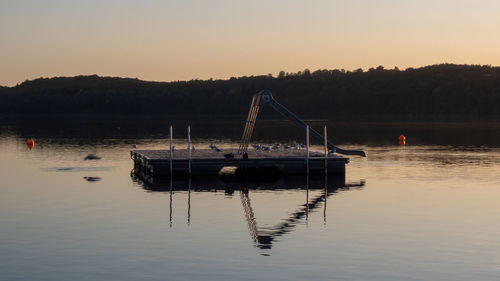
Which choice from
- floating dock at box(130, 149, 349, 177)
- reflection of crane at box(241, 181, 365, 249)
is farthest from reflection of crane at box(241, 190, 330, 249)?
floating dock at box(130, 149, 349, 177)

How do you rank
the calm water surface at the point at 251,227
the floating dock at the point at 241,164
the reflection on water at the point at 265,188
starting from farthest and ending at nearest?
the floating dock at the point at 241,164
the reflection on water at the point at 265,188
the calm water surface at the point at 251,227

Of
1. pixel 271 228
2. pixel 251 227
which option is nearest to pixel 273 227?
pixel 271 228

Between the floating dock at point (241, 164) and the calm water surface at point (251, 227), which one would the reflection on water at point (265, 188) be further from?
the floating dock at point (241, 164)

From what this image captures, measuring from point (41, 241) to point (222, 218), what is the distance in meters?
8.70

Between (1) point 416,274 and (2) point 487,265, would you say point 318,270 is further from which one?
(2) point 487,265

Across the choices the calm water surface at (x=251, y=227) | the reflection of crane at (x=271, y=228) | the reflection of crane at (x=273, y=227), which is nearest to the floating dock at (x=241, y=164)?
the calm water surface at (x=251, y=227)

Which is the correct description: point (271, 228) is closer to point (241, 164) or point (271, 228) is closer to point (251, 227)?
point (251, 227)

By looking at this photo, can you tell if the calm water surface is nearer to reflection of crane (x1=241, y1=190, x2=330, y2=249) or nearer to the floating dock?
reflection of crane (x1=241, y1=190, x2=330, y2=249)

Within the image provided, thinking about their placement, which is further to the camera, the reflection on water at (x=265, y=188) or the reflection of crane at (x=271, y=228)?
the reflection on water at (x=265, y=188)

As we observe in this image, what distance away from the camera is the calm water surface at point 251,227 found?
76.9 ft

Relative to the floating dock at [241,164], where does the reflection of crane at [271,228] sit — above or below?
below

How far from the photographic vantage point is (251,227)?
30906 millimetres

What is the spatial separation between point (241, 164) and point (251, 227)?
1878cm

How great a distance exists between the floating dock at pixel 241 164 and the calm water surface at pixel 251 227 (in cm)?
168
